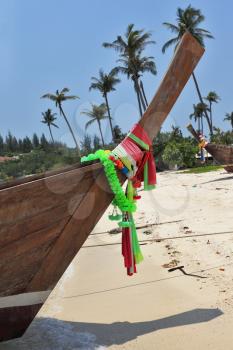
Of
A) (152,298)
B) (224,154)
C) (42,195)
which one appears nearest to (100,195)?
(42,195)

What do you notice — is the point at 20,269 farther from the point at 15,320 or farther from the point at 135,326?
the point at 135,326

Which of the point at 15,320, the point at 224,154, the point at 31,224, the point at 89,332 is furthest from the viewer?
the point at 224,154

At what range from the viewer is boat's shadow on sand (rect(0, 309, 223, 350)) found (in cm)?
325

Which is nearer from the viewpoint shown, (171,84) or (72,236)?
(72,236)

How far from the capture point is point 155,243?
21.6 ft

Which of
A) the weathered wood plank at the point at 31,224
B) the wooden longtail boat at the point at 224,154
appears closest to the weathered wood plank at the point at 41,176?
→ the weathered wood plank at the point at 31,224

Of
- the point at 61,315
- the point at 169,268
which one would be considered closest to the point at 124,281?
the point at 169,268

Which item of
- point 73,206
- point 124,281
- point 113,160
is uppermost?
point 113,160

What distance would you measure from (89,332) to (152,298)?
89cm

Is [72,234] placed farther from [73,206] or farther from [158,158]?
[158,158]

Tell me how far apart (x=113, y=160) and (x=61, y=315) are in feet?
5.18

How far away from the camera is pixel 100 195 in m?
3.34

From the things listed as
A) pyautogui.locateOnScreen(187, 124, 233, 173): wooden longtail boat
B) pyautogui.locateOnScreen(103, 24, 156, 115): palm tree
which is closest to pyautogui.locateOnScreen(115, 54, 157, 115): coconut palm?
pyautogui.locateOnScreen(103, 24, 156, 115): palm tree

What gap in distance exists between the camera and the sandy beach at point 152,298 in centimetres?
326
